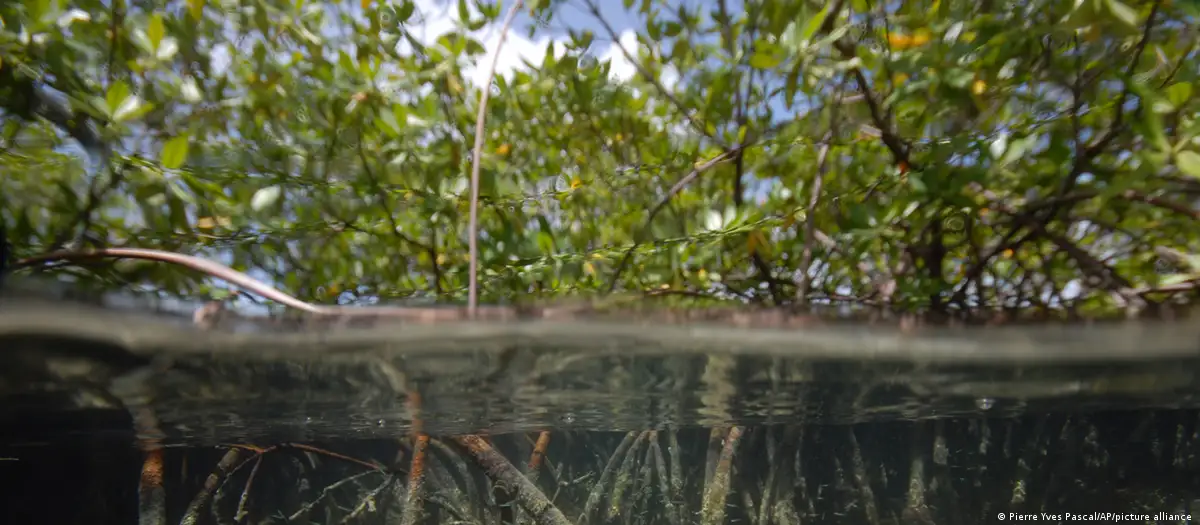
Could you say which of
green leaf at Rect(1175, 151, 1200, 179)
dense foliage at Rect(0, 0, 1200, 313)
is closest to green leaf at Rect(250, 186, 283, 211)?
dense foliage at Rect(0, 0, 1200, 313)

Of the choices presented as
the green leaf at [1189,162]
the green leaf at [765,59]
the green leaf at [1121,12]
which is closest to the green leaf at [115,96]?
the green leaf at [765,59]

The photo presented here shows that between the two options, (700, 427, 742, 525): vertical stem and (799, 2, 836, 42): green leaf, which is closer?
(799, 2, 836, 42): green leaf

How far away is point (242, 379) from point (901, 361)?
274 cm

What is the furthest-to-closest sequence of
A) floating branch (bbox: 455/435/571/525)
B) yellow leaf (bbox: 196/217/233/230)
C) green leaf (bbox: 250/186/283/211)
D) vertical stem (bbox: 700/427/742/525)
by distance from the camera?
1. vertical stem (bbox: 700/427/742/525)
2. floating branch (bbox: 455/435/571/525)
3. yellow leaf (bbox: 196/217/233/230)
4. green leaf (bbox: 250/186/283/211)

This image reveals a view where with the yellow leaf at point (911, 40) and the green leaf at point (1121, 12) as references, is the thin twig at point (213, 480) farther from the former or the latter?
the green leaf at point (1121, 12)

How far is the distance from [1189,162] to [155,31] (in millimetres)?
3017

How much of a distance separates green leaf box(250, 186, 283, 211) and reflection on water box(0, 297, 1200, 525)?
1.81ft

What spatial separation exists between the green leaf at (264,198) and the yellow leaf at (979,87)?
8.52 ft

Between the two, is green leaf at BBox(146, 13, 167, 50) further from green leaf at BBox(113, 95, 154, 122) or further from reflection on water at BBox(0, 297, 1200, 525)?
reflection on water at BBox(0, 297, 1200, 525)

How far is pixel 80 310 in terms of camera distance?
166 cm

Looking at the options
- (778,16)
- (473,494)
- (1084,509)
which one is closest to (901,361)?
(778,16)

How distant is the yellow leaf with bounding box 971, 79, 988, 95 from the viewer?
2.15 m

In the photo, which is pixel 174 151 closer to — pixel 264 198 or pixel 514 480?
pixel 264 198

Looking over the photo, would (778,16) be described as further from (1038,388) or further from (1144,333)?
(1038,388)
